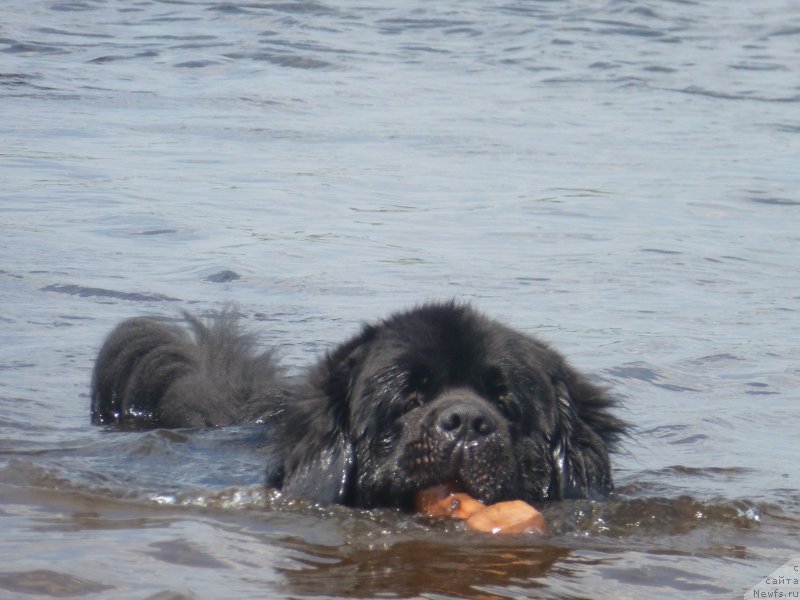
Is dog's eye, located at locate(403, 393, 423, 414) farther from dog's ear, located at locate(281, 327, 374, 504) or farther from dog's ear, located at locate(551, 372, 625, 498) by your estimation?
dog's ear, located at locate(551, 372, 625, 498)

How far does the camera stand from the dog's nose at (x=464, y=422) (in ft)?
12.9

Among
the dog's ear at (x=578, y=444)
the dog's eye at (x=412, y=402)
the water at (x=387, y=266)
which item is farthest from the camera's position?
the dog's ear at (x=578, y=444)

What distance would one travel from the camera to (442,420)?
12.9 ft

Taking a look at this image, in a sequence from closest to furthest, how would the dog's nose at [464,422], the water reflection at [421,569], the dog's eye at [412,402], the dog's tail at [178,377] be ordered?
the water reflection at [421,569] < the dog's nose at [464,422] < the dog's eye at [412,402] < the dog's tail at [178,377]

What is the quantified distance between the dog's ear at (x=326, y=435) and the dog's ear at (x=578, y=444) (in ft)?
2.09

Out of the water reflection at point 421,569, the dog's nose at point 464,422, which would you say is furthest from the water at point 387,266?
the dog's nose at point 464,422

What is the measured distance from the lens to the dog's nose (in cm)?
392

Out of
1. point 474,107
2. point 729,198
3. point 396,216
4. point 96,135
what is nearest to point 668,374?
point 396,216

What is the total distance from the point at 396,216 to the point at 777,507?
474cm

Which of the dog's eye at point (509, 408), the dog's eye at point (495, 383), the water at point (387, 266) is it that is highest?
the dog's eye at point (495, 383)

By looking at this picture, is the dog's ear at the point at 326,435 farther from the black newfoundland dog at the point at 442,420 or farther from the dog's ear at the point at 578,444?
the dog's ear at the point at 578,444

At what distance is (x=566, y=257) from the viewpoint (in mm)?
7742

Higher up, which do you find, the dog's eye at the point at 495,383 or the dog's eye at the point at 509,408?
the dog's eye at the point at 495,383

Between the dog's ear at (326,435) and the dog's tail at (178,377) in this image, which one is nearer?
the dog's ear at (326,435)
